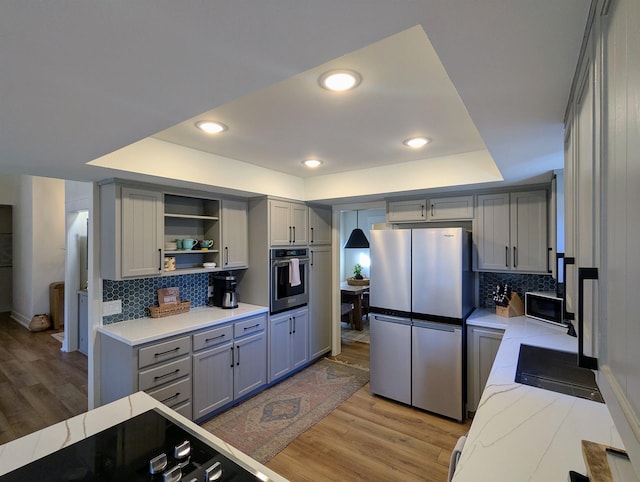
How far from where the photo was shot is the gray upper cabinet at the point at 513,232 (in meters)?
2.83

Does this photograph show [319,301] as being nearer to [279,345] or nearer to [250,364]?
[279,345]

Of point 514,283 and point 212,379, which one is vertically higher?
point 514,283

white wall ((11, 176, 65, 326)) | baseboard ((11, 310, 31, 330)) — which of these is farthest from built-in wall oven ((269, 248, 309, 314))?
baseboard ((11, 310, 31, 330))

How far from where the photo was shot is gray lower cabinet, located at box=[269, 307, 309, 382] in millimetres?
3502

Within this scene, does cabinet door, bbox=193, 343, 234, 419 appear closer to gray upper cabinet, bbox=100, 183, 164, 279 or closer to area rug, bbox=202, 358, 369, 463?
area rug, bbox=202, 358, 369, 463

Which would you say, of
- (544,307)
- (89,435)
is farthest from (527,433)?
(544,307)

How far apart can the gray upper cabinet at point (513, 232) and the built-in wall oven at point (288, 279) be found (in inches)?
75.9

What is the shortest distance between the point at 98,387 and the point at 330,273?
275cm

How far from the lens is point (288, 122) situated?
203 cm

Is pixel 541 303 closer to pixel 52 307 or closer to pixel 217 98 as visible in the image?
pixel 217 98

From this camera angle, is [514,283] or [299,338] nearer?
[514,283]

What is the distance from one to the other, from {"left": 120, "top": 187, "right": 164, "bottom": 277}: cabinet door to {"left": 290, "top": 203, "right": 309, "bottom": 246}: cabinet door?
145cm

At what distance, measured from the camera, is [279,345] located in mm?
3580

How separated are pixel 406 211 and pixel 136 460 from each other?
3030mm
